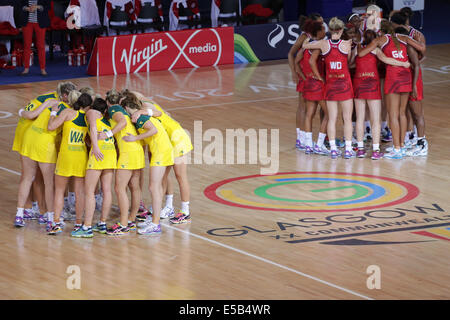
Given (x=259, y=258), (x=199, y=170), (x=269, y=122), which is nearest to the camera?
(x=259, y=258)

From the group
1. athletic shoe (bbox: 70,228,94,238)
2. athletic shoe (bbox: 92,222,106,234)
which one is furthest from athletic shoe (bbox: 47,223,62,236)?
athletic shoe (bbox: 92,222,106,234)

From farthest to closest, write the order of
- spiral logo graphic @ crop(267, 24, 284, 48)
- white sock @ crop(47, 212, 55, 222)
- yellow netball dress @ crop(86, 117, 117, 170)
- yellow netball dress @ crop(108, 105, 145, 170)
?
1. spiral logo graphic @ crop(267, 24, 284, 48)
2. white sock @ crop(47, 212, 55, 222)
3. yellow netball dress @ crop(108, 105, 145, 170)
4. yellow netball dress @ crop(86, 117, 117, 170)

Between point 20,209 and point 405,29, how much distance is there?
19.9 ft

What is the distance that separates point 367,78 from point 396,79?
0.41 metres

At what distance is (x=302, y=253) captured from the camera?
8.98 meters

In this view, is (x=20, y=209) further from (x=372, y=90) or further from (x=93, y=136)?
(x=372, y=90)

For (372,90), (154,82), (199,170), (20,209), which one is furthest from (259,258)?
(154,82)

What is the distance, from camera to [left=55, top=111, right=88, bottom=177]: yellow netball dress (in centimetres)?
938

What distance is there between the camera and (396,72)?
12453mm

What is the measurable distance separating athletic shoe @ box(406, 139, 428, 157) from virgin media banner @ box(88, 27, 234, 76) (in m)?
8.40

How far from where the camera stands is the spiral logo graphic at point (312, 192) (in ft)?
34.9

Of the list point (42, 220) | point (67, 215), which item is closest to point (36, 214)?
point (42, 220)

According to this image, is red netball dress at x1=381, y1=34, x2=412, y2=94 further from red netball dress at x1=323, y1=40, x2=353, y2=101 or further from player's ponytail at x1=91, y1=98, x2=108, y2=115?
player's ponytail at x1=91, y1=98, x2=108, y2=115
